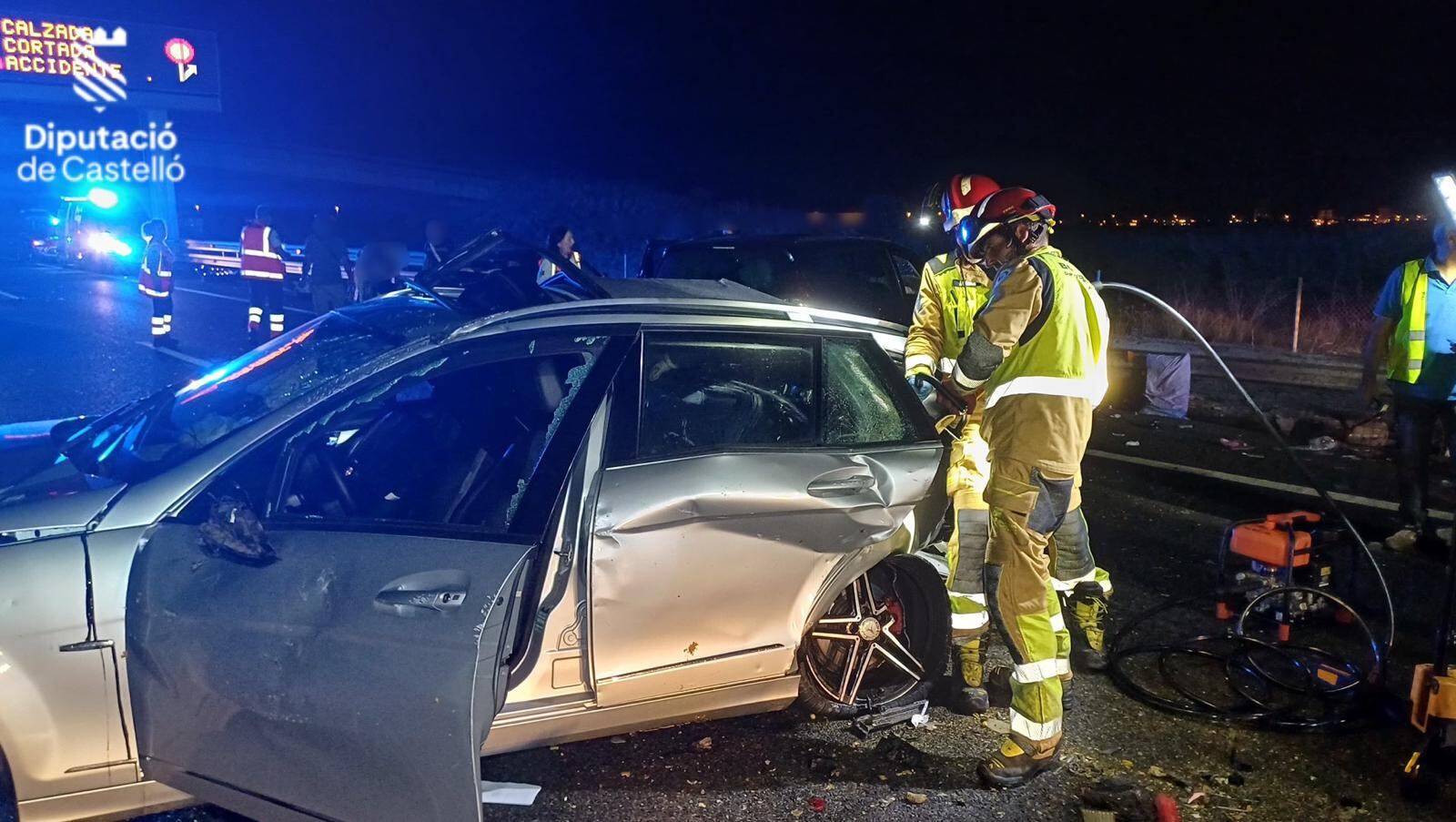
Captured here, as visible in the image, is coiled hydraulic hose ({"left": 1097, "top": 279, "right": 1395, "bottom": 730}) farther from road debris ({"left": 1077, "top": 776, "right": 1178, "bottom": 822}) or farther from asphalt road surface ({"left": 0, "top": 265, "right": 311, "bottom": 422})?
asphalt road surface ({"left": 0, "top": 265, "right": 311, "bottom": 422})

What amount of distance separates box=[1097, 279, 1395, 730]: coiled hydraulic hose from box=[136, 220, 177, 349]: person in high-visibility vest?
11066mm

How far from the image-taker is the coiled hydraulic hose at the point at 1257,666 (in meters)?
3.72

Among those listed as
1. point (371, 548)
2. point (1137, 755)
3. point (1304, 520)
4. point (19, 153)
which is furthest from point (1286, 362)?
point (19, 153)

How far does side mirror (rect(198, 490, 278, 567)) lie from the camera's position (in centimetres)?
255

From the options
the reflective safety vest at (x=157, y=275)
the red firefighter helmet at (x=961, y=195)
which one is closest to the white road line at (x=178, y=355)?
the reflective safety vest at (x=157, y=275)

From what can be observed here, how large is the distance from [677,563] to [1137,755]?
1.83 metres

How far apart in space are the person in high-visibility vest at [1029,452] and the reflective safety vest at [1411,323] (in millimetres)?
3295

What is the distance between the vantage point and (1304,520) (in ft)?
14.7

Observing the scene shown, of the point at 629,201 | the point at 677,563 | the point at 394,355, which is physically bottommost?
the point at 677,563

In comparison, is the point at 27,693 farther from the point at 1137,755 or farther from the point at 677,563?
the point at 1137,755

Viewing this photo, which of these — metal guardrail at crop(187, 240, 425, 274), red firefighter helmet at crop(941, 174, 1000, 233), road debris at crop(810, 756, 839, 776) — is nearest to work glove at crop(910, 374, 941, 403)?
red firefighter helmet at crop(941, 174, 1000, 233)

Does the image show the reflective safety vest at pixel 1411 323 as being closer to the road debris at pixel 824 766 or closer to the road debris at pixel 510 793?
the road debris at pixel 824 766

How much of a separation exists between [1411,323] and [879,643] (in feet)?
13.0

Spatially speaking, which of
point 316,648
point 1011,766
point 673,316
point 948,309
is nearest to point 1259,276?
point 948,309
